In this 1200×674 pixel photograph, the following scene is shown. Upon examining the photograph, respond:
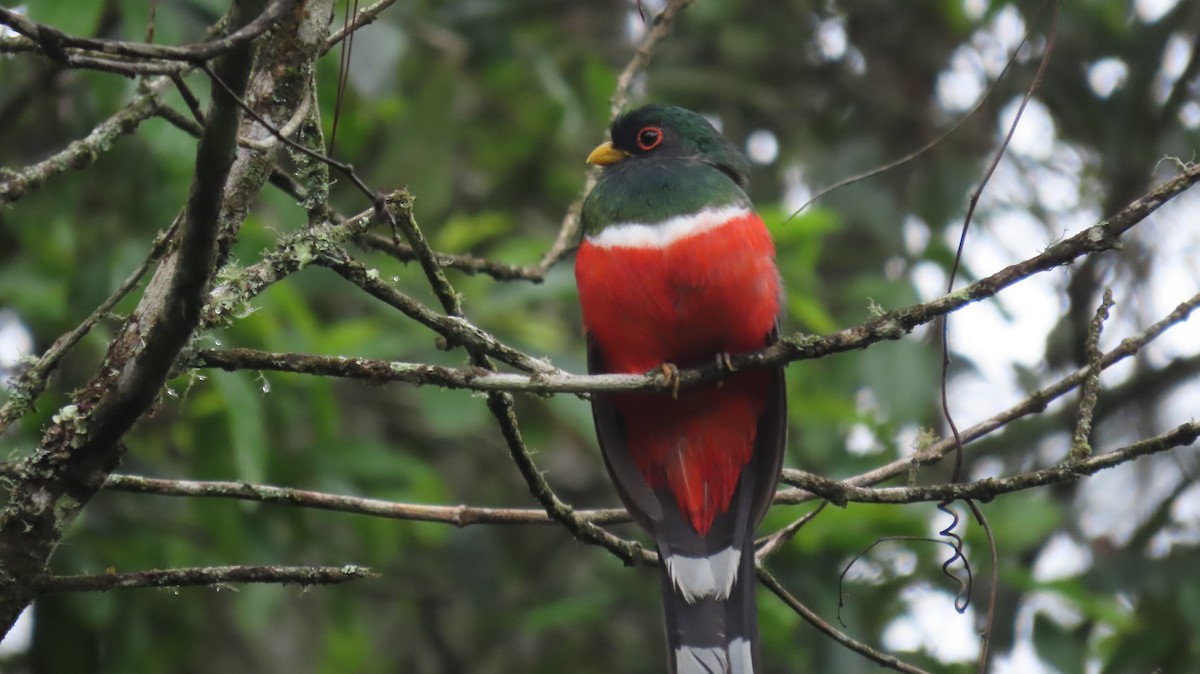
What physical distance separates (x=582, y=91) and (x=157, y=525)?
2.92 meters

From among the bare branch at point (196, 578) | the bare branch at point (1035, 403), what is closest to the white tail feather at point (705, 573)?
the bare branch at point (1035, 403)

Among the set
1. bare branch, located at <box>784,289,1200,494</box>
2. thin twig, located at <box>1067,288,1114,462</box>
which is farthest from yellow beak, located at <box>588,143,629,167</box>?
thin twig, located at <box>1067,288,1114,462</box>

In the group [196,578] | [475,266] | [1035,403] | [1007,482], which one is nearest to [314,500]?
[196,578]

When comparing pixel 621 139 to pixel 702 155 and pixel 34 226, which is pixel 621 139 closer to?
pixel 702 155

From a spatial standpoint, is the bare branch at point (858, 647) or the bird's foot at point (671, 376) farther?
the bird's foot at point (671, 376)

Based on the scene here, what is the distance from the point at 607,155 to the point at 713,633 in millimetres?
1607

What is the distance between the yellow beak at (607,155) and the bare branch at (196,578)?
209 centimetres

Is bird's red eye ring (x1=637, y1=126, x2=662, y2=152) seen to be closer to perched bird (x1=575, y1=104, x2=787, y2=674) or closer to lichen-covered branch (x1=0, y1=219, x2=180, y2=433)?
perched bird (x1=575, y1=104, x2=787, y2=674)

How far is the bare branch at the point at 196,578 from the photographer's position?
2.02 metres

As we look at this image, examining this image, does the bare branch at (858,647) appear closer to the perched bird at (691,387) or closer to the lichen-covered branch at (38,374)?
the perched bird at (691,387)

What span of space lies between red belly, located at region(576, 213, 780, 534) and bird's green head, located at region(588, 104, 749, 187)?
523 millimetres

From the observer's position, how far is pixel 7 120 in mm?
4770

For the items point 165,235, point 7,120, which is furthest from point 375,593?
point 165,235

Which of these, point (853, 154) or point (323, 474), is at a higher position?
point (853, 154)
